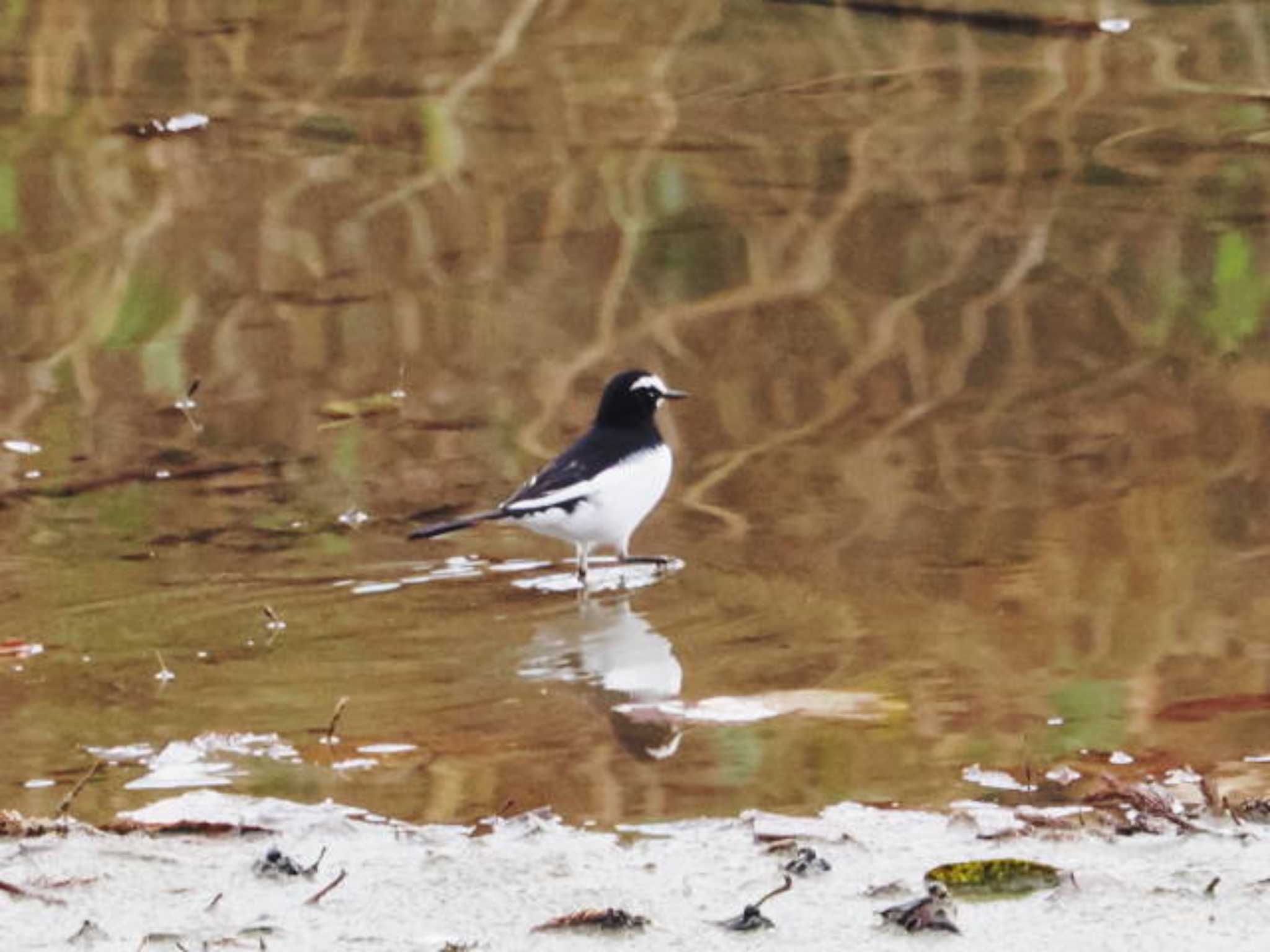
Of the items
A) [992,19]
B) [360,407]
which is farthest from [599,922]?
[992,19]

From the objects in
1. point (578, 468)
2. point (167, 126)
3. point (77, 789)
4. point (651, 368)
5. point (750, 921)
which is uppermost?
point (167, 126)

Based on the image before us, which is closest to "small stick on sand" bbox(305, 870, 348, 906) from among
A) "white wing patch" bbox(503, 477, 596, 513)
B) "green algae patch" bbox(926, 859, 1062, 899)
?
"green algae patch" bbox(926, 859, 1062, 899)

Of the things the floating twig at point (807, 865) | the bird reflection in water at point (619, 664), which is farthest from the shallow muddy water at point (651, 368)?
the floating twig at point (807, 865)

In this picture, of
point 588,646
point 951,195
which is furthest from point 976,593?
point 951,195

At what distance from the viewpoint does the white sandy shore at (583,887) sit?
435 cm

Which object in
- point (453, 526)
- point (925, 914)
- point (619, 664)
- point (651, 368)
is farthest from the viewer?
point (651, 368)

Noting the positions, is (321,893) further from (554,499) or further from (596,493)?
(554,499)

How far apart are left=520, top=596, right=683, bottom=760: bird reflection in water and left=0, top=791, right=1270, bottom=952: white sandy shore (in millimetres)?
632

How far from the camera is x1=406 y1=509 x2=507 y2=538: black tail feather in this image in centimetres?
690

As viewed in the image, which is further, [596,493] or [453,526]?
[453,526]

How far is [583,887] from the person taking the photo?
4586 mm

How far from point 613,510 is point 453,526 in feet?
1.29

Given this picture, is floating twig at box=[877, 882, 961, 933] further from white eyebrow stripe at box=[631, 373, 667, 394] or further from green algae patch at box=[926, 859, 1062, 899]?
white eyebrow stripe at box=[631, 373, 667, 394]

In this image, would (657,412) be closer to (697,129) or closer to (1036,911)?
(697,129)
